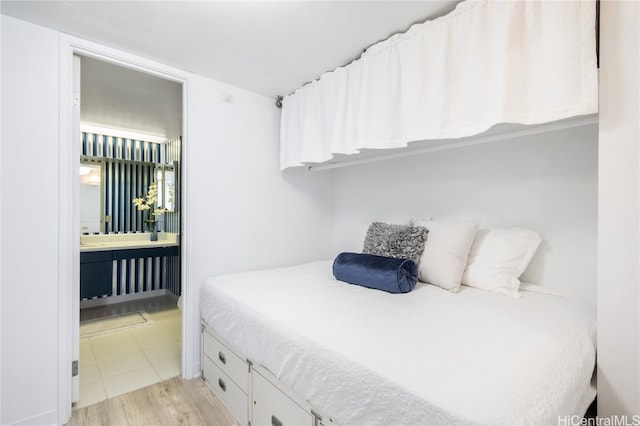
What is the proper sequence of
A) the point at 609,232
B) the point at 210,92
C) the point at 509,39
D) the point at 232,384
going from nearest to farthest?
the point at 609,232, the point at 509,39, the point at 232,384, the point at 210,92

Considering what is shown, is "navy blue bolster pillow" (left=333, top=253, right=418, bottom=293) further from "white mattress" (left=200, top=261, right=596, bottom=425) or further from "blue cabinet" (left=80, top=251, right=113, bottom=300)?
"blue cabinet" (left=80, top=251, right=113, bottom=300)

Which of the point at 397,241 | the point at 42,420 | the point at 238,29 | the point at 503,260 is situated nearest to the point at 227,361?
the point at 42,420

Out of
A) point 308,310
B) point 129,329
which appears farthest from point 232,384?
point 129,329

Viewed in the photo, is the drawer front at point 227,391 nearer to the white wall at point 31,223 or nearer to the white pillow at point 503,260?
the white wall at point 31,223

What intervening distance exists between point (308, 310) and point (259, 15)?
1521mm

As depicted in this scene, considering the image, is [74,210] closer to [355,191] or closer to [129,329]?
[129,329]

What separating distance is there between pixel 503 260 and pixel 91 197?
4.42 metres

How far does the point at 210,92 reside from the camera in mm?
2215

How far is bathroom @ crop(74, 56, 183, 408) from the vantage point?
2.25 m

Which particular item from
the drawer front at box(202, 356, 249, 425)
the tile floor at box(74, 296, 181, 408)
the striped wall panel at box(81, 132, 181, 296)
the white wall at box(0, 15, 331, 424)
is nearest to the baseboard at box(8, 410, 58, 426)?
the white wall at box(0, 15, 331, 424)

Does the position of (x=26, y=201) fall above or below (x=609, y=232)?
above

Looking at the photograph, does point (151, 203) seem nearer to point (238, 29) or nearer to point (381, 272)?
point (238, 29)

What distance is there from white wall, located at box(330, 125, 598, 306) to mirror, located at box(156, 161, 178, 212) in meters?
2.87

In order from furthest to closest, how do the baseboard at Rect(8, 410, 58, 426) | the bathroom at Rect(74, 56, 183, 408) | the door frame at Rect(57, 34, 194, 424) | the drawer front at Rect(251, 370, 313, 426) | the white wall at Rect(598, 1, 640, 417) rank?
the bathroom at Rect(74, 56, 183, 408), the door frame at Rect(57, 34, 194, 424), the baseboard at Rect(8, 410, 58, 426), the drawer front at Rect(251, 370, 313, 426), the white wall at Rect(598, 1, 640, 417)
